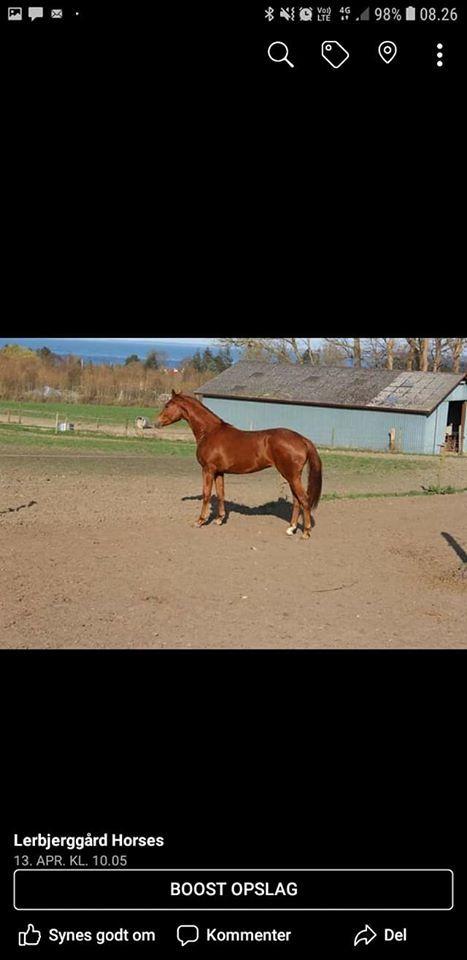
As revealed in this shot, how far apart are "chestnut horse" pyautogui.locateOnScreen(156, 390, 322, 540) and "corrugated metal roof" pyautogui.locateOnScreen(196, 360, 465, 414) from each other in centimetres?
1566

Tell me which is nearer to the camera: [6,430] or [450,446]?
[6,430]

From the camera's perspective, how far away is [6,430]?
72.2 ft

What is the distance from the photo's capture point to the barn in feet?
82.9

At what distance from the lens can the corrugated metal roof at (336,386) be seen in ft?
82.6

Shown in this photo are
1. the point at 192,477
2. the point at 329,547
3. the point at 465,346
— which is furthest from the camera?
the point at 465,346

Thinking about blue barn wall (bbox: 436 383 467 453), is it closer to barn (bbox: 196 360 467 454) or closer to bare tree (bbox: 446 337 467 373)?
barn (bbox: 196 360 467 454)

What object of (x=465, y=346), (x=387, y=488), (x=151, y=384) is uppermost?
(x=465, y=346)

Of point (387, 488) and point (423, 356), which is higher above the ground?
point (423, 356)

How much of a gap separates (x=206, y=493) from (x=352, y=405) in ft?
53.0

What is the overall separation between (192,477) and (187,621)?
9.81m

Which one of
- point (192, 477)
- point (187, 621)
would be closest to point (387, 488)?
point (192, 477)

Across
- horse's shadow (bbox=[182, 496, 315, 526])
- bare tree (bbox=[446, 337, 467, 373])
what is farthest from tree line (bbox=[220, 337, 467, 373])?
horse's shadow (bbox=[182, 496, 315, 526])

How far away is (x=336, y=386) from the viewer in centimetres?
2653

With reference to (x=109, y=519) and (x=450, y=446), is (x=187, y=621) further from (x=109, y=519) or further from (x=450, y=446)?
(x=450, y=446)
